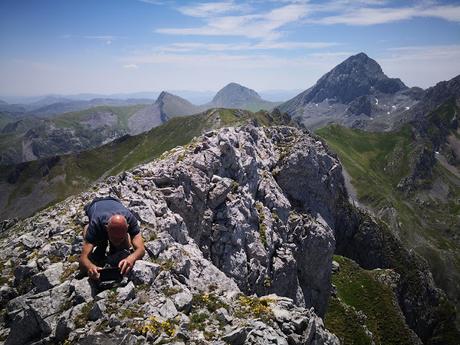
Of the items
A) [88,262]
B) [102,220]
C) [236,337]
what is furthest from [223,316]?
[102,220]

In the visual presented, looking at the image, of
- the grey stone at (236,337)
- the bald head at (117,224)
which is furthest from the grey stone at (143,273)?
the grey stone at (236,337)

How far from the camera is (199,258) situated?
1503 inches

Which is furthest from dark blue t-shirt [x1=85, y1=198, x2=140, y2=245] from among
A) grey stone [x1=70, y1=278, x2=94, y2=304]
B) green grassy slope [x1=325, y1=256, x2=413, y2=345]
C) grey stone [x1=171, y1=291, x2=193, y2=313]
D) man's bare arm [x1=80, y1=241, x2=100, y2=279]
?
green grassy slope [x1=325, y1=256, x2=413, y2=345]

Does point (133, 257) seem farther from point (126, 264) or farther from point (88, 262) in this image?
point (88, 262)

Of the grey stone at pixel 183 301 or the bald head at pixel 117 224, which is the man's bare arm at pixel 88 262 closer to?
the bald head at pixel 117 224

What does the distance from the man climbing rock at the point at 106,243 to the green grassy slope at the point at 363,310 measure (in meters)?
73.9

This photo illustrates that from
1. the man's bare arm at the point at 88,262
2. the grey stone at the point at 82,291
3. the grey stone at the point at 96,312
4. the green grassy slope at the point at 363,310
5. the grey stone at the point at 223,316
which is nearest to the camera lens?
the grey stone at the point at 96,312

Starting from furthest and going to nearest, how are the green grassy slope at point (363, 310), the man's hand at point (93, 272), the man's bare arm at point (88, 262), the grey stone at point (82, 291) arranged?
the green grassy slope at point (363, 310) < the grey stone at point (82, 291) < the man's hand at point (93, 272) < the man's bare arm at point (88, 262)

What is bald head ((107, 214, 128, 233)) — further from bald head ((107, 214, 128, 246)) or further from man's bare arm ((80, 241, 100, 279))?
man's bare arm ((80, 241, 100, 279))

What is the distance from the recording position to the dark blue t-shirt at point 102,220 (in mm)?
20516

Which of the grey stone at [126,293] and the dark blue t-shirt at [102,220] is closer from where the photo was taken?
the dark blue t-shirt at [102,220]

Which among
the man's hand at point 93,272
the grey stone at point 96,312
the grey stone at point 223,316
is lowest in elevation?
the grey stone at point 223,316

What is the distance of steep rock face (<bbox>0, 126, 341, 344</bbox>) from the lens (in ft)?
70.4

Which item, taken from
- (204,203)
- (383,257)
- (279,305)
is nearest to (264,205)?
(204,203)
